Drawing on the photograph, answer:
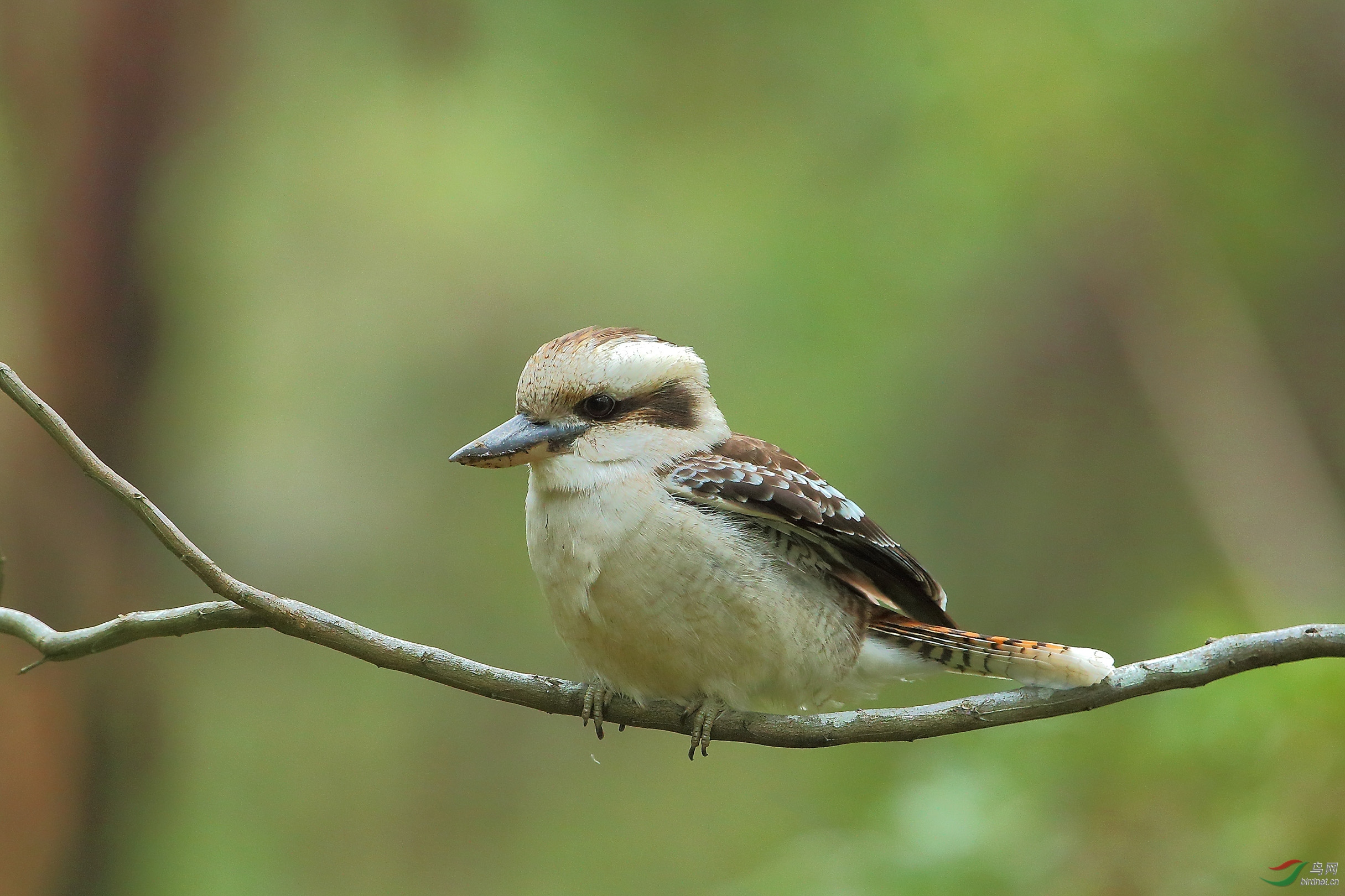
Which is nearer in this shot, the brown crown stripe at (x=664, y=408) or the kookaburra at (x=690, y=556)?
the kookaburra at (x=690, y=556)

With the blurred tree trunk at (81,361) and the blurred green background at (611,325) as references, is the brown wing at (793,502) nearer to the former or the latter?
the blurred green background at (611,325)

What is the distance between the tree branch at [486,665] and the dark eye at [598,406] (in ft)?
2.04

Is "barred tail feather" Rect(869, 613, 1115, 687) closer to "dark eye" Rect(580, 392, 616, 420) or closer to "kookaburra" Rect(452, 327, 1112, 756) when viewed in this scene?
"kookaburra" Rect(452, 327, 1112, 756)

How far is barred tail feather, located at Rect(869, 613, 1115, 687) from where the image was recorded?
1.95 metres

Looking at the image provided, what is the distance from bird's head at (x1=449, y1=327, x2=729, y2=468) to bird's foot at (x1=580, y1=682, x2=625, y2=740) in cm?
49

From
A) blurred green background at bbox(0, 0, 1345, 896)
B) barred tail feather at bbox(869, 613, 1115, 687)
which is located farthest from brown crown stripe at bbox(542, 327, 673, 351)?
blurred green background at bbox(0, 0, 1345, 896)

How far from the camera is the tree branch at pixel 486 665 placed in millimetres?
1659

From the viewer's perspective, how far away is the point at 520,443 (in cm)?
223

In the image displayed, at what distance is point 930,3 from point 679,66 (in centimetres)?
124

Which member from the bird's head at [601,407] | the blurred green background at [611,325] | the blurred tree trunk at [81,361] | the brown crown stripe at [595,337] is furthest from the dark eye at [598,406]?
the blurred tree trunk at [81,361]

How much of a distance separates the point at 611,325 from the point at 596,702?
129 inches

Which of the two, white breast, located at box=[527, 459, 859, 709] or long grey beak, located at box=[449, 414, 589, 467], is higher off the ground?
long grey beak, located at box=[449, 414, 589, 467]

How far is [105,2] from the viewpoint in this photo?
440cm

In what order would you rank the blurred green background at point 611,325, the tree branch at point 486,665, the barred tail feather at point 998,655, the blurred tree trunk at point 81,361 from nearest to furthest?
the tree branch at point 486,665, the barred tail feather at point 998,655, the blurred tree trunk at point 81,361, the blurred green background at point 611,325
